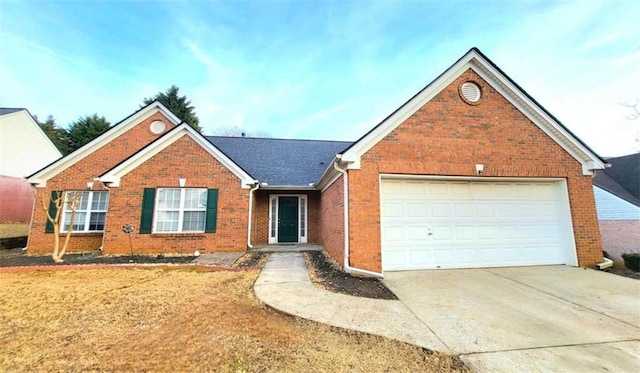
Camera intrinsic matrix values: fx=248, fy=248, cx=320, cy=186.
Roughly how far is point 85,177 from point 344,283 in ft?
39.2

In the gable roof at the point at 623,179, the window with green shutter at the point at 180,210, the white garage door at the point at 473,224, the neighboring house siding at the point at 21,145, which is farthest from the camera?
the neighboring house siding at the point at 21,145

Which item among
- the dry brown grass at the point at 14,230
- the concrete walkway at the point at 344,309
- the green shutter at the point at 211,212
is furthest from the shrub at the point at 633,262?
the dry brown grass at the point at 14,230

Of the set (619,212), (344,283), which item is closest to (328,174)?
(344,283)

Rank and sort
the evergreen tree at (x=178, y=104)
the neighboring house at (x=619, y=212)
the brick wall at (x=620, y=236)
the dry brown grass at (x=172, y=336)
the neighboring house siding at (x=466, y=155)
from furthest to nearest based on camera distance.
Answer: the evergreen tree at (x=178, y=104) < the neighboring house at (x=619, y=212) < the brick wall at (x=620, y=236) < the neighboring house siding at (x=466, y=155) < the dry brown grass at (x=172, y=336)

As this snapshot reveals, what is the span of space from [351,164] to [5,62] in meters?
14.7

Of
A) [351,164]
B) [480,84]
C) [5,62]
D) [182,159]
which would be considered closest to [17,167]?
[5,62]

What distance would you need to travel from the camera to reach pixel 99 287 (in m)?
5.23

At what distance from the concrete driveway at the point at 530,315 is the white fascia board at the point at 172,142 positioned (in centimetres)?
657

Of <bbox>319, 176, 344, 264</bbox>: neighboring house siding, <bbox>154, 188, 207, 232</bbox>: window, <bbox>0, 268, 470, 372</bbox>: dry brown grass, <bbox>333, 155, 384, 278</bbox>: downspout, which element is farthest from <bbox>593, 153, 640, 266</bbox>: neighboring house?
<bbox>154, 188, 207, 232</bbox>: window

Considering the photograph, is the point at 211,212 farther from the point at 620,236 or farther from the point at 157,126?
the point at 620,236

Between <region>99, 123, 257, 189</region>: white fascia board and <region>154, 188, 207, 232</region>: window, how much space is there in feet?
4.41

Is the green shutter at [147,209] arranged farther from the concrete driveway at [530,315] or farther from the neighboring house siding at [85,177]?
the concrete driveway at [530,315]

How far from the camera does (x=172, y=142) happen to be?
971 cm

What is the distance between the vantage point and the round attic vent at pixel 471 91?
7.19 metres
